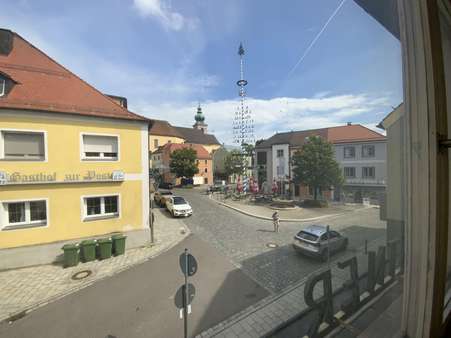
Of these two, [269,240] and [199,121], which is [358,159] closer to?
[269,240]

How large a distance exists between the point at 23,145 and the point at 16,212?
2.22 m

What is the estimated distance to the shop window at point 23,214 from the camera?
659 cm

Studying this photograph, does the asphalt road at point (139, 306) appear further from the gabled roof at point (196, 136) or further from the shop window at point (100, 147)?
the gabled roof at point (196, 136)

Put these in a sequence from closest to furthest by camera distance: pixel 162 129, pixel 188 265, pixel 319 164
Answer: pixel 319 164 → pixel 188 265 → pixel 162 129

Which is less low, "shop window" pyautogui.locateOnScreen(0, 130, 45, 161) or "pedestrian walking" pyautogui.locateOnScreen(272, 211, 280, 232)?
"shop window" pyautogui.locateOnScreen(0, 130, 45, 161)

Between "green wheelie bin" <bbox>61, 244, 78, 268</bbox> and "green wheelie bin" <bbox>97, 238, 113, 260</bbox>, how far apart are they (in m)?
0.69

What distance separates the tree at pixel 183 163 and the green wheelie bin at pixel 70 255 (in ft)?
79.9

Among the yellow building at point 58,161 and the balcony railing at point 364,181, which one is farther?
the yellow building at point 58,161

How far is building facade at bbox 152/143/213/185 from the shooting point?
114 feet

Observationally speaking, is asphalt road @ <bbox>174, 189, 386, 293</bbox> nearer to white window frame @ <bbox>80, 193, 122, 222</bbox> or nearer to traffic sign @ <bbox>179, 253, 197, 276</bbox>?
traffic sign @ <bbox>179, 253, 197, 276</bbox>

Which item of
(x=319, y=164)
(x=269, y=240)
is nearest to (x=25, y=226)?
(x=269, y=240)

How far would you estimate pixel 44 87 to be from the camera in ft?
24.0

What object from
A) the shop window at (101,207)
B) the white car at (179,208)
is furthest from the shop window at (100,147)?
the white car at (179,208)

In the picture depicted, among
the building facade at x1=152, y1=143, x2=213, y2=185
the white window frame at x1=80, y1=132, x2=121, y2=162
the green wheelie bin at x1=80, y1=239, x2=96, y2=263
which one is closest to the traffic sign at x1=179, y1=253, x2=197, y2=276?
the green wheelie bin at x1=80, y1=239, x2=96, y2=263
